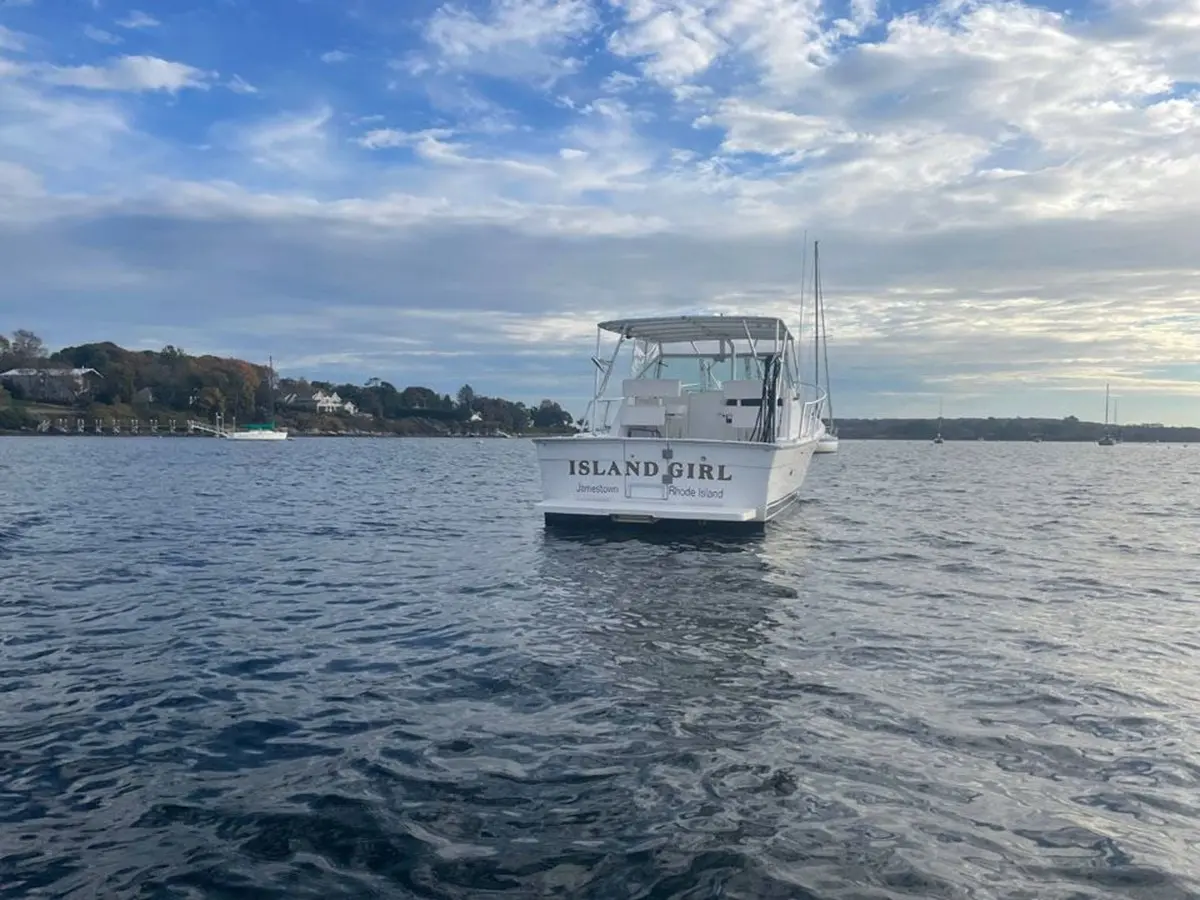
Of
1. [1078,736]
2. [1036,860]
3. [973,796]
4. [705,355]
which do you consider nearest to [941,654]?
[1078,736]

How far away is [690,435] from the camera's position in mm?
21750

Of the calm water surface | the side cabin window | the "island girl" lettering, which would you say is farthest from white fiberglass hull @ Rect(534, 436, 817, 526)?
the calm water surface

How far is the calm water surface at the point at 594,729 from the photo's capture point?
14.7 ft

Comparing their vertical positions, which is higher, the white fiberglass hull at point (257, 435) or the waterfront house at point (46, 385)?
the waterfront house at point (46, 385)

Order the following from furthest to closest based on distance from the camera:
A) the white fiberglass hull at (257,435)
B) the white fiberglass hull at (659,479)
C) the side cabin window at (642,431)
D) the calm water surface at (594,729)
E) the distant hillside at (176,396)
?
1. the distant hillside at (176,396)
2. the white fiberglass hull at (257,435)
3. the side cabin window at (642,431)
4. the white fiberglass hull at (659,479)
5. the calm water surface at (594,729)

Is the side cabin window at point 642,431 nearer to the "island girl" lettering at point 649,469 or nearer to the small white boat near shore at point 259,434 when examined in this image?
the "island girl" lettering at point 649,469

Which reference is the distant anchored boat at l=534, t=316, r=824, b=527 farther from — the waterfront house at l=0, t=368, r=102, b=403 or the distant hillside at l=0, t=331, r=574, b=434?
the waterfront house at l=0, t=368, r=102, b=403

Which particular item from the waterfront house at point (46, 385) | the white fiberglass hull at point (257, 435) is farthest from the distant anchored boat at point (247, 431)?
the waterfront house at point (46, 385)

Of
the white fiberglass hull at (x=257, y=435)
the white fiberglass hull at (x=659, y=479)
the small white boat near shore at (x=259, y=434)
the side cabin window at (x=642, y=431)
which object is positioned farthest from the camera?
the small white boat near shore at (x=259, y=434)

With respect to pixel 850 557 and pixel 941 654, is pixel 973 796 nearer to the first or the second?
pixel 941 654

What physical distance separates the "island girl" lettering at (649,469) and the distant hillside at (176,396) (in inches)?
4743

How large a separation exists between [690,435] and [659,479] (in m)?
4.27

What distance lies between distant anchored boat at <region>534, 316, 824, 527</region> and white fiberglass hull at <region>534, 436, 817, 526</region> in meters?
0.02

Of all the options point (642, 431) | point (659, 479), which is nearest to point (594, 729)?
point (659, 479)
